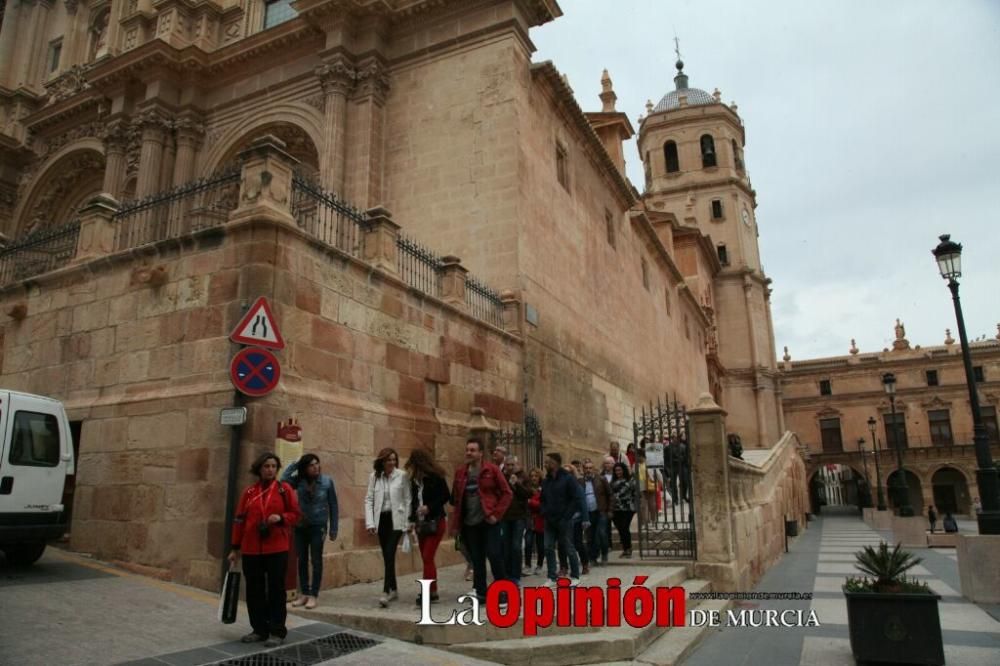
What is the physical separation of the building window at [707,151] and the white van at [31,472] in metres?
50.5

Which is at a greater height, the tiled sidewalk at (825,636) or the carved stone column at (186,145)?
the carved stone column at (186,145)

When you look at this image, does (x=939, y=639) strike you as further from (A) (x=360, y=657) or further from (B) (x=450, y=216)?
(B) (x=450, y=216)

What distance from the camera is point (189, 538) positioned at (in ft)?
23.1

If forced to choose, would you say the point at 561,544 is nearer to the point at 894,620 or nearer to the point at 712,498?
the point at 712,498

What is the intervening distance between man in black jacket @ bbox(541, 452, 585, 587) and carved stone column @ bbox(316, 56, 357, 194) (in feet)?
33.4

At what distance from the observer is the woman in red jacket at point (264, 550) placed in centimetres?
527

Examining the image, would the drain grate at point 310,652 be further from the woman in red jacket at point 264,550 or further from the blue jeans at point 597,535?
the blue jeans at point 597,535

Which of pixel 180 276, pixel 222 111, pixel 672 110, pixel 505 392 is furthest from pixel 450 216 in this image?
pixel 672 110

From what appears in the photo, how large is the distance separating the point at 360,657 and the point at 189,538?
2.77m

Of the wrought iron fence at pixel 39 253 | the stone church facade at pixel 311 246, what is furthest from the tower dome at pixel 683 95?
the wrought iron fence at pixel 39 253

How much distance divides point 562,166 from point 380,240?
902cm

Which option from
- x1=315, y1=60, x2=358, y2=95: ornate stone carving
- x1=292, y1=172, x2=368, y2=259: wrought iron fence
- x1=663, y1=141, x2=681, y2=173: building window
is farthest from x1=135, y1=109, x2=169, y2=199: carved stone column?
x1=663, y1=141, x2=681, y2=173: building window

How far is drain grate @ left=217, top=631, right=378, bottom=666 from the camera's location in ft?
16.3

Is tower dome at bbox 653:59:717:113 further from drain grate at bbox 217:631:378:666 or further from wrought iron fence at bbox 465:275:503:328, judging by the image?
drain grate at bbox 217:631:378:666
